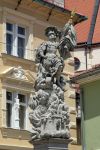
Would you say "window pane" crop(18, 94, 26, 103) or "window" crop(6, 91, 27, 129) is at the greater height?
"window pane" crop(18, 94, 26, 103)

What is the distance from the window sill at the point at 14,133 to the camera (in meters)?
18.4

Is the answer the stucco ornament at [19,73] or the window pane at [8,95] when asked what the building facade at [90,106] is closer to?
the stucco ornament at [19,73]

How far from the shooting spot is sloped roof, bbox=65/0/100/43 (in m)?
33.8

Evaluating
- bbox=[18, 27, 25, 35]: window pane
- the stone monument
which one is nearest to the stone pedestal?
the stone monument

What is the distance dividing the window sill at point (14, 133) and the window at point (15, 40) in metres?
2.98

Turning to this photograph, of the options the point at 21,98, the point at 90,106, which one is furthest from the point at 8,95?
the point at 90,106

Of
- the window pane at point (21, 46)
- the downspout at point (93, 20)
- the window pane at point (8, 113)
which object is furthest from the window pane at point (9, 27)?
the downspout at point (93, 20)

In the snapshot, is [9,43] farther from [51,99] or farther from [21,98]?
[51,99]

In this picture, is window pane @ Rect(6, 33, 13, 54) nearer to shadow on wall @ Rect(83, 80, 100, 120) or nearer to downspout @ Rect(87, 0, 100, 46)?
shadow on wall @ Rect(83, 80, 100, 120)

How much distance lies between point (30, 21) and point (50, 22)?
1352mm

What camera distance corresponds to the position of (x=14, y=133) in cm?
1877

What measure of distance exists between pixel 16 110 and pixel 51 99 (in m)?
9.55

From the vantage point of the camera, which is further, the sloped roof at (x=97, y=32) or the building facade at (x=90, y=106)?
the sloped roof at (x=97, y=32)

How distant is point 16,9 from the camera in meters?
20.3
